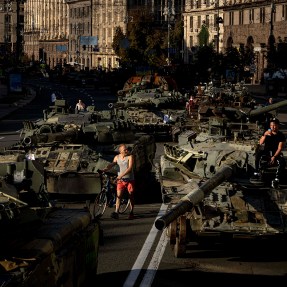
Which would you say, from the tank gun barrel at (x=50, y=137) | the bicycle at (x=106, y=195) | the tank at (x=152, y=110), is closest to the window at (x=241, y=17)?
the tank at (x=152, y=110)

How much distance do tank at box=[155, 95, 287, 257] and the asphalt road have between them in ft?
0.99

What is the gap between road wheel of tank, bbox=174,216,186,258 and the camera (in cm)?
1430

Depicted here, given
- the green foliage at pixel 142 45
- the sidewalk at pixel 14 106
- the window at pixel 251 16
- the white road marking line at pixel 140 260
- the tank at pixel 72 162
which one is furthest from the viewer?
the green foliage at pixel 142 45

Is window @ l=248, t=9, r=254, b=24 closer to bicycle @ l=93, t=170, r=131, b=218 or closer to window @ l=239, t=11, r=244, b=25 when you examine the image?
window @ l=239, t=11, r=244, b=25

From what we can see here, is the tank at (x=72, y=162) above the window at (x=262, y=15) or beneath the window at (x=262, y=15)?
beneath

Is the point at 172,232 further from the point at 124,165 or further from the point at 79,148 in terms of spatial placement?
the point at 79,148

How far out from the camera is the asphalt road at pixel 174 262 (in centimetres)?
1338

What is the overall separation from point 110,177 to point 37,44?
146315 millimetres

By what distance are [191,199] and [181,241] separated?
223cm

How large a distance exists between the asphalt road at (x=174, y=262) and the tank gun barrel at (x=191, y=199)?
4.31ft

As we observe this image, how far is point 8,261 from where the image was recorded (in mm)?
9367

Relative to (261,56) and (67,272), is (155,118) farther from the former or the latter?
(261,56)

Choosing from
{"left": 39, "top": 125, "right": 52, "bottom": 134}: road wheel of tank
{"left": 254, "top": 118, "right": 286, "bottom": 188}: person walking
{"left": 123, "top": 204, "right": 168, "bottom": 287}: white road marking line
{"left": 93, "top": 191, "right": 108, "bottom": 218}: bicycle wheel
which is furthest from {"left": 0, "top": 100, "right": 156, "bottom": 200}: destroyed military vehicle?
{"left": 254, "top": 118, "right": 286, "bottom": 188}: person walking

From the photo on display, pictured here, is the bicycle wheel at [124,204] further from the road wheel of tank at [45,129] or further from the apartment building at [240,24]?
the apartment building at [240,24]
